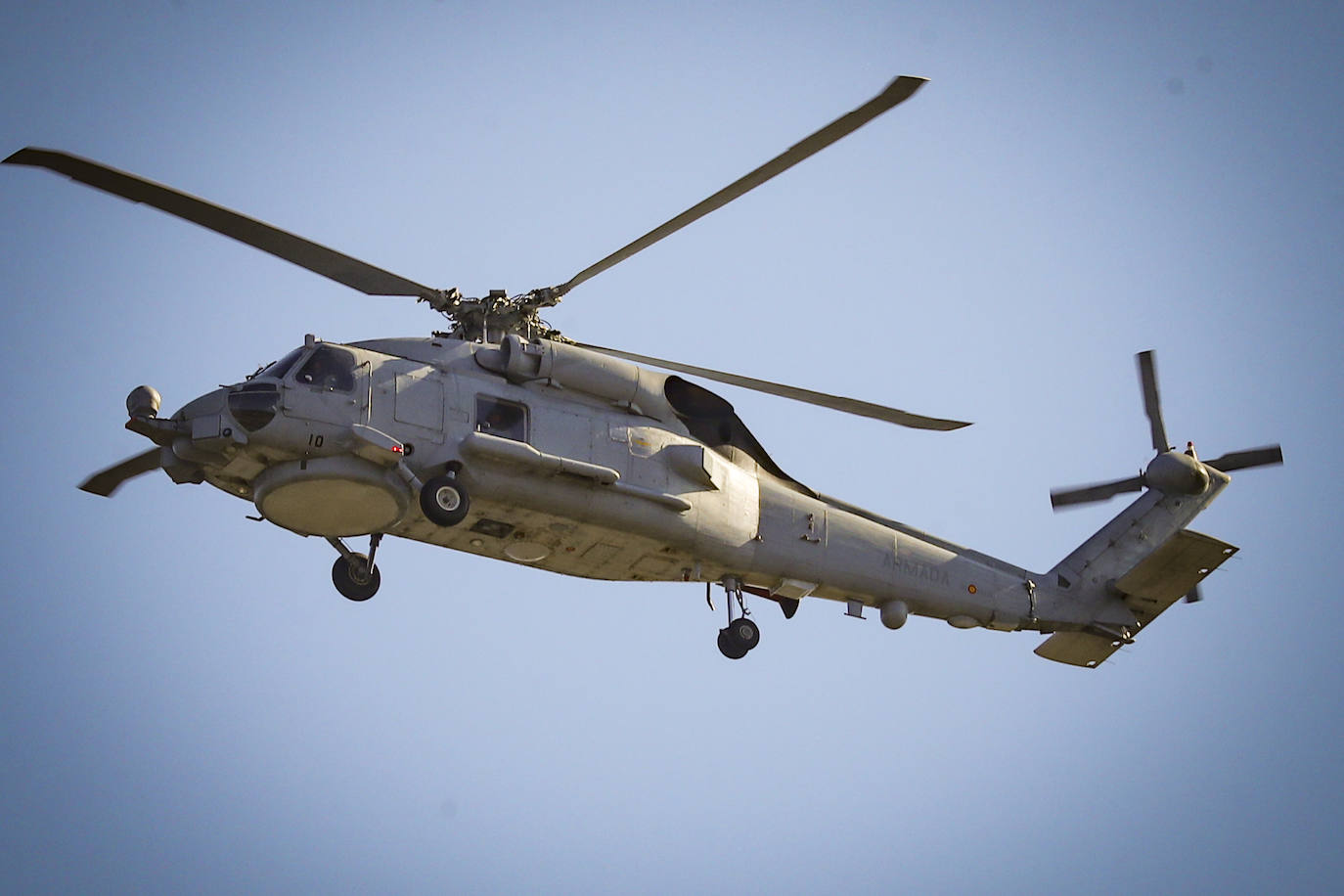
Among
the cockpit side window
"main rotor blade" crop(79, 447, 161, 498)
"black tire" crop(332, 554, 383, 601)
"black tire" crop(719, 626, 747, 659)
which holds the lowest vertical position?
"black tire" crop(719, 626, 747, 659)

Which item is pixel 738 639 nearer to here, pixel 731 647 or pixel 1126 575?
pixel 731 647

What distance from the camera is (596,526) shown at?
19156mm

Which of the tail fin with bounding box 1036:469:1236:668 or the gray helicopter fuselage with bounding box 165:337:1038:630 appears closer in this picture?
the gray helicopter fuselage with bounding box 165:337:1038:630

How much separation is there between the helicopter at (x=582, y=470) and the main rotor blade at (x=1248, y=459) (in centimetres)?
3

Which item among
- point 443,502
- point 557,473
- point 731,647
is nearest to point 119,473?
point 443,502

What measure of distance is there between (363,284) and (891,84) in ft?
20.1

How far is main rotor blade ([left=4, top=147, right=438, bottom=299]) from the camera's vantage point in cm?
1700

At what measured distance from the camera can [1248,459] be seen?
22.0 meters

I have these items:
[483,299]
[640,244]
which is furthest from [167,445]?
[640,244]

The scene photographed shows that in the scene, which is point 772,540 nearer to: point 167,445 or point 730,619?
point 730,619

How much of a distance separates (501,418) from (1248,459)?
32.0 feet

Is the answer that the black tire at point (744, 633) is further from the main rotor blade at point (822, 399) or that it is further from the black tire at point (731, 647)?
the main rotor blade at point (822, 399)

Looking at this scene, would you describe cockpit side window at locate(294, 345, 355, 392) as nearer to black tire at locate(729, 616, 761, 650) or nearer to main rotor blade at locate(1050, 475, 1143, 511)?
black tire at locate(729, 616, 761, 650)

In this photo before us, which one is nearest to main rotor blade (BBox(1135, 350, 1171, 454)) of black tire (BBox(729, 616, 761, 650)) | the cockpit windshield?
black tire (BBox(729, 616, 761, 650))
